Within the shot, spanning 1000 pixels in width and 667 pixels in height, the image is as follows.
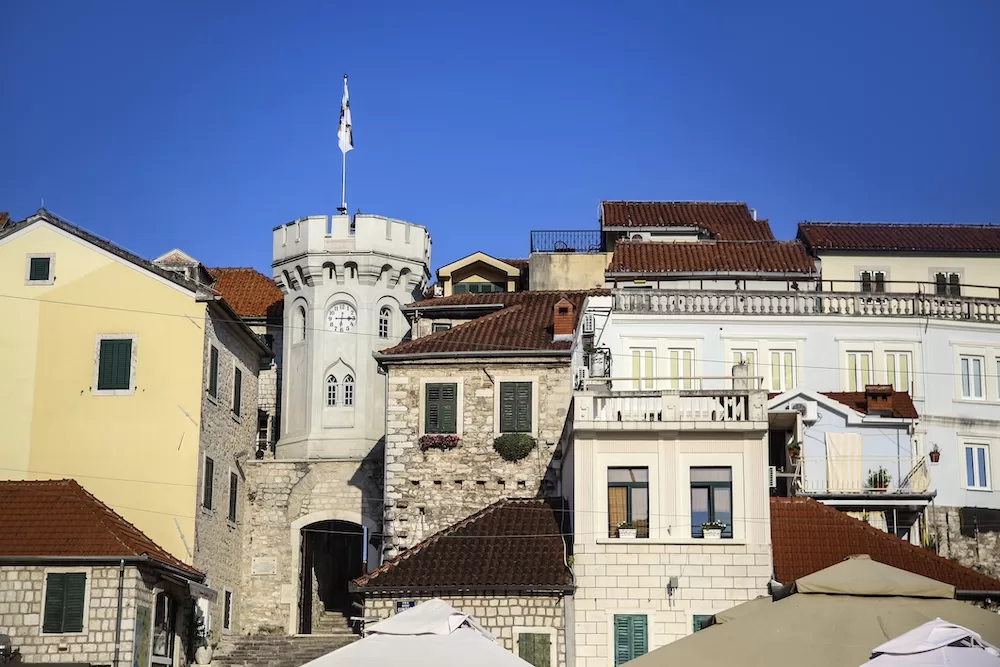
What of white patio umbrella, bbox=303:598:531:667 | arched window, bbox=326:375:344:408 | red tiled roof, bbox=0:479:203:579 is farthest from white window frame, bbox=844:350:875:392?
white patio umbrella, bbox=303:598:531:667

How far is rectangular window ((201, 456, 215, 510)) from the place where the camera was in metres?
36.4

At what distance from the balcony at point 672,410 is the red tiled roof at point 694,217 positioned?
847 inches

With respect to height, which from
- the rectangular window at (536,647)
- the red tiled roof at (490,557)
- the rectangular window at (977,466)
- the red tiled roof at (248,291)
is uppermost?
the red tiled roof at (248,291)

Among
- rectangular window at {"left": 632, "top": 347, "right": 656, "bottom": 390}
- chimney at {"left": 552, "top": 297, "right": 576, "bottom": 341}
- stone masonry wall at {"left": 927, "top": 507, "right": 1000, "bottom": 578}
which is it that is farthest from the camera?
rectangular window at {"left": 632, "top": 347, "right": 656, "bottom": 390}

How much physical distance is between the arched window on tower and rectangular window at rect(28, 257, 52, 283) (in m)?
9.79

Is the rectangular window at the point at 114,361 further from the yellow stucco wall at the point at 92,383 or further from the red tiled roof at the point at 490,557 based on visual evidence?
the red tiled roof at the point at 490,557

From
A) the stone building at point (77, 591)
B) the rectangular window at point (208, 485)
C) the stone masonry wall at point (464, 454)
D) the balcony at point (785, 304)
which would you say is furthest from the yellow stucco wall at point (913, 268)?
the stone building at point (77, 591)

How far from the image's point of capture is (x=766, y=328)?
141 ft

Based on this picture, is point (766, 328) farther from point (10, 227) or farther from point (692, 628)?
point (10, 227)

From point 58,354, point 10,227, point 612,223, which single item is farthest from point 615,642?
point 612,223

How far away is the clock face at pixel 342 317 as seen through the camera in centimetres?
4472

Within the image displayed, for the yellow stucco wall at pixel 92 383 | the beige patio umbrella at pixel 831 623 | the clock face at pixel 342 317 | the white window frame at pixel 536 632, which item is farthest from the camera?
the clock face at pixel 342 317

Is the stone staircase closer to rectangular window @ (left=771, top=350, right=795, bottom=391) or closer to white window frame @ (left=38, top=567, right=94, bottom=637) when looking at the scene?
white window frame @ (left=38, top=567, right=94, bottom=637)

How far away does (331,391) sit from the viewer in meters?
44.2
